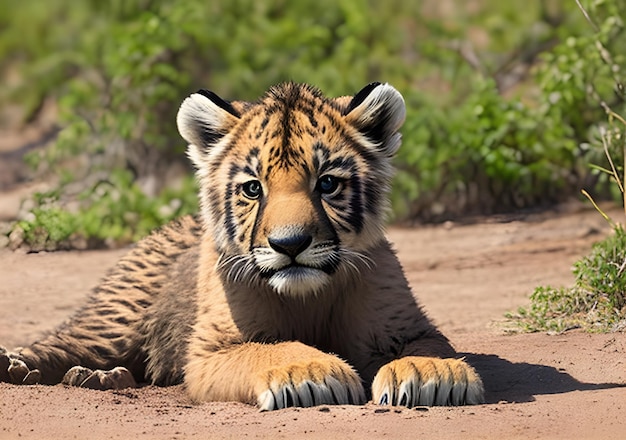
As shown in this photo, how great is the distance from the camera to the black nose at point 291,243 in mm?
5660

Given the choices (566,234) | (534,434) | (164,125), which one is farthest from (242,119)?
(164,125)

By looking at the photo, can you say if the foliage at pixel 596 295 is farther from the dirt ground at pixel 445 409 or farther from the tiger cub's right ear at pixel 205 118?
the tiger cub's right ear at pixel 205 118

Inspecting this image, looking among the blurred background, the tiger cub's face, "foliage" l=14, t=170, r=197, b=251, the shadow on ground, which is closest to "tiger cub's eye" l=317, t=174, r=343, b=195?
the tiger cub's face

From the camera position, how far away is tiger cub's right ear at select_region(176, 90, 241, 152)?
21.4ft

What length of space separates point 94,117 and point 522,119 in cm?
515

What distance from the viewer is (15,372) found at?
643cm

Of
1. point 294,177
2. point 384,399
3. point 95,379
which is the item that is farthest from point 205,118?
point 384,399

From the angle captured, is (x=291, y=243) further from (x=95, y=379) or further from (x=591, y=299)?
(x=591, y=299)

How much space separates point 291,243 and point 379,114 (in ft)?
3.56

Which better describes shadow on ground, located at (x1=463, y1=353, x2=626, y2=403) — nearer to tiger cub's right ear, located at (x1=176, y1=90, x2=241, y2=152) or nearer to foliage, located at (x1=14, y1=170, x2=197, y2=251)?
tiger cub's right ear, located at (x1=176, y1=90, x2=241, y2=152)

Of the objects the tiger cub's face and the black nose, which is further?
the tiger cub's face

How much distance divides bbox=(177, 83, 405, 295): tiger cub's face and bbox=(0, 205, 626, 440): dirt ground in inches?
29.3

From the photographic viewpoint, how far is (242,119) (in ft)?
21.2

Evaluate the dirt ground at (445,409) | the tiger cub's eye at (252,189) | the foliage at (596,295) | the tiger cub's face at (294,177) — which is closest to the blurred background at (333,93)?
the dirt ground at (445,409)
